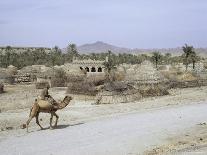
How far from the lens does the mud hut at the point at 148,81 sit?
30469 mm

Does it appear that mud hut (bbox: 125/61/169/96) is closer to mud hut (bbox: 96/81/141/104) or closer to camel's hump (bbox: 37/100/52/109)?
mud hut (bbox: 96/81/141/104)

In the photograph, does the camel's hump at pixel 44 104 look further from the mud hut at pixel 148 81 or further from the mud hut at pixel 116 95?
the mud hut at pixel 148 81

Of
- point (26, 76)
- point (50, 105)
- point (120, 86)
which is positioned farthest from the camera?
point (26, 76)

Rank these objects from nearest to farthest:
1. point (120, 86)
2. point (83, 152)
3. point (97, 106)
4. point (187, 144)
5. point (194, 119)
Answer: point (83, 152) → point (187, 144) → point (194, 119) → point (97, 106) → point (120, 86)

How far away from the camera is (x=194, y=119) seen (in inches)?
762

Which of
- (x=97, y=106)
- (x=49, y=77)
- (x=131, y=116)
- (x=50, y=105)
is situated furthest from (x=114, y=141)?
(x=49, y=77)

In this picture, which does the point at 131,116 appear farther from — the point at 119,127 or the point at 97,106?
the point at 97,106

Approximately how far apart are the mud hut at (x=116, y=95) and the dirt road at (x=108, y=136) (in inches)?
233

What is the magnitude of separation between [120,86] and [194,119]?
28.4 ft

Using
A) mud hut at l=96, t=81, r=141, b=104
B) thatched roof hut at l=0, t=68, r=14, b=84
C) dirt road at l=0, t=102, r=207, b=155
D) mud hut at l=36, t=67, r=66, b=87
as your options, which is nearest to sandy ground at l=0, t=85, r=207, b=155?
dirt road at l=0, t=102, r=207, b=155

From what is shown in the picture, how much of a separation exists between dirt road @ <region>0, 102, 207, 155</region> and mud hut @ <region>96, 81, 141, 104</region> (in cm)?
593

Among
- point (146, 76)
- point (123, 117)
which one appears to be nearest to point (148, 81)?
point (146, 76)

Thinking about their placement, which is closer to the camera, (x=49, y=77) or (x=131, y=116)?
(x=131, y=116)

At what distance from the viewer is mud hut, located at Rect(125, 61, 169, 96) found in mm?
30469
